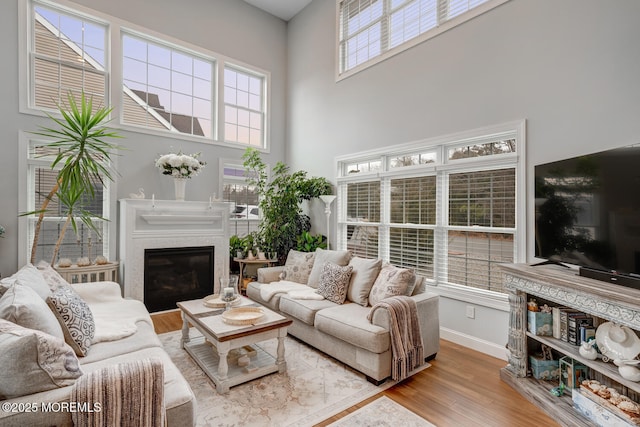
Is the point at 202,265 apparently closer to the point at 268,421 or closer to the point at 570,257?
the point at 268,421

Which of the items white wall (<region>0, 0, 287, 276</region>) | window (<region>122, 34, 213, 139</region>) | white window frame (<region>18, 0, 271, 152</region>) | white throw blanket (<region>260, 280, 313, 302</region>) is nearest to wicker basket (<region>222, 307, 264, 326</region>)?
white throw blanket (<region>260, 280, 313, 302</region>)

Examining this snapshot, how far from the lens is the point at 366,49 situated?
4699 millimetres

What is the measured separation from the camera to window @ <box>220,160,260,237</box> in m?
5.56

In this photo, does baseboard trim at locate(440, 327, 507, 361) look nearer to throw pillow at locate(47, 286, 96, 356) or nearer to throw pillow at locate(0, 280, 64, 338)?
throw pillow at locate(47, 286, 96, 356)

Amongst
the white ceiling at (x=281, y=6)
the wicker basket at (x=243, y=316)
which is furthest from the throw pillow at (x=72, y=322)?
the white ceiling at (x=281, y=6)

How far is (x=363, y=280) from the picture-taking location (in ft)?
11.1

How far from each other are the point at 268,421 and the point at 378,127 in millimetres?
3675

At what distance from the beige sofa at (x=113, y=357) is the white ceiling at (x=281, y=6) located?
5.36 m

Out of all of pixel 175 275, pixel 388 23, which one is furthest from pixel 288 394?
pixel 388 23

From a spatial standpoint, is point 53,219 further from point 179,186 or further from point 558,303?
point 558,303

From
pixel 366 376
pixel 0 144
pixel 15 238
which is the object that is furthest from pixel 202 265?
pixel 366 376

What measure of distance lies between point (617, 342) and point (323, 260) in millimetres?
2741

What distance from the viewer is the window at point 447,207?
3.23 meters

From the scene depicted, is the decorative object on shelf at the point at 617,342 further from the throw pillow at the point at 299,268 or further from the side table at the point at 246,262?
the side table at the point at 246,262
